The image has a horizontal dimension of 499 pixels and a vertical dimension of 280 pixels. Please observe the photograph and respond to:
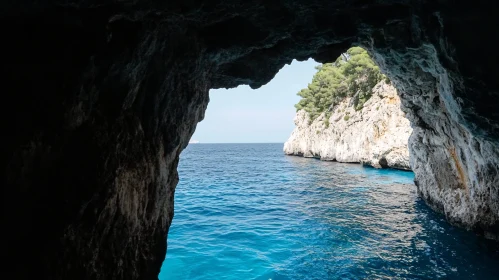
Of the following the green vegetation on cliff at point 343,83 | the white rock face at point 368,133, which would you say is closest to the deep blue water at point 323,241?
the white rock face at point 368,133

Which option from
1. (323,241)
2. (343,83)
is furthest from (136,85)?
(343,83)

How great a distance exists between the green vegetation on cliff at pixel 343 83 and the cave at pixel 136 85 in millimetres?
36697

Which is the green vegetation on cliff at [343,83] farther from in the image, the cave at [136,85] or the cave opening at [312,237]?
the cave at [136,85]

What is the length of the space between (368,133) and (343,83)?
40.6ft

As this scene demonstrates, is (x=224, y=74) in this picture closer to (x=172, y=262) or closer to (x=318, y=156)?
(x=172, y=262)

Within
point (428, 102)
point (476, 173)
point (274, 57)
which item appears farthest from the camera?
point (428, 102)

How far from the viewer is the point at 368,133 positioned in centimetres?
3912

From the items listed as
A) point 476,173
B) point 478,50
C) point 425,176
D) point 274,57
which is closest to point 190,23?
point 274,57

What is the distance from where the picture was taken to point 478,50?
5699 millimetres

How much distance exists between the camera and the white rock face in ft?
113

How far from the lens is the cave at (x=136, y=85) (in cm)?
435

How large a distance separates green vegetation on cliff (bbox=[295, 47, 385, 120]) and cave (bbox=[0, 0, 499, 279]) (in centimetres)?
3670

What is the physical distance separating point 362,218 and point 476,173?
5933 millimetres

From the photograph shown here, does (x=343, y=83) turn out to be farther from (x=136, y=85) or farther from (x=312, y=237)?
(x=136, y=85)
